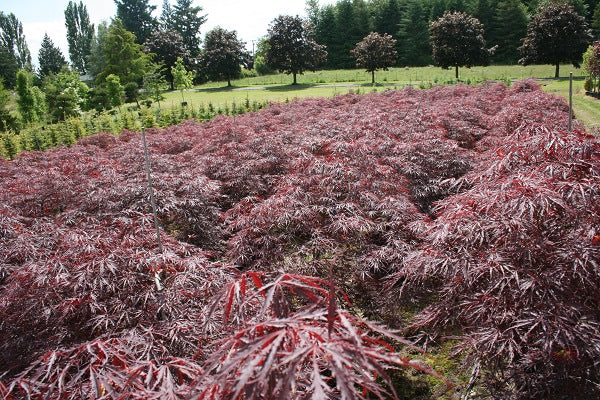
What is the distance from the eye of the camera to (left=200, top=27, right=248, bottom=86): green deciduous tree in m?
36.9

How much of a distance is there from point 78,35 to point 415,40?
55.9m

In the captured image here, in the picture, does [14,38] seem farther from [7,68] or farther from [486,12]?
[486,12]

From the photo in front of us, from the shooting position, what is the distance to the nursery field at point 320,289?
133cm

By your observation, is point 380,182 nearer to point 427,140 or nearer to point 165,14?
point 427,140

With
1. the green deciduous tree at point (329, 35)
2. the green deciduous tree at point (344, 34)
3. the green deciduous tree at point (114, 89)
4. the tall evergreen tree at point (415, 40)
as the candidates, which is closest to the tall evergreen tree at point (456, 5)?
the tall evergreen tree at point (415, 40)

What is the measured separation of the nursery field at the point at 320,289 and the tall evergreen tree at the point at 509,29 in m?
47.5

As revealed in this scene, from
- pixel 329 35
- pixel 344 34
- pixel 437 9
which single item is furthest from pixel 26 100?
pixel 437 9

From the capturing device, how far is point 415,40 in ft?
161

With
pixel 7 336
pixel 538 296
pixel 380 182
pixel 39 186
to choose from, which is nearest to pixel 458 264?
pixel 538 296

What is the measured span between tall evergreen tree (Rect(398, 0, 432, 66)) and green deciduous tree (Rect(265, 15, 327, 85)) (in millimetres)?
18792

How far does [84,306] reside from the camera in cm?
243

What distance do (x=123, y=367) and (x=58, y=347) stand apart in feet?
2.60

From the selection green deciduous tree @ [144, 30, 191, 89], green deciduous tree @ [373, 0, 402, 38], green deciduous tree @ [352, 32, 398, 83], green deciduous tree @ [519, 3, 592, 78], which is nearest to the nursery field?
green deciduous tree @ [352, 32, 398, 83]

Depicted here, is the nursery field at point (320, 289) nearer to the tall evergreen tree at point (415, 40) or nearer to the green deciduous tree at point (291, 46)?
the green deciduous tree at point (291, 46)
